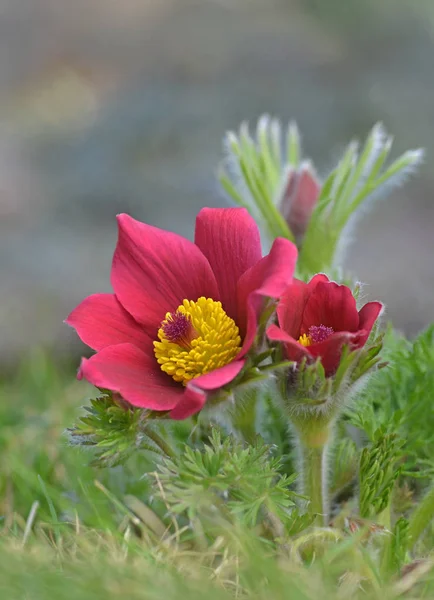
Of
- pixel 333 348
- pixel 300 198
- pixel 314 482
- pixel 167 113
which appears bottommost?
pixel 314 482

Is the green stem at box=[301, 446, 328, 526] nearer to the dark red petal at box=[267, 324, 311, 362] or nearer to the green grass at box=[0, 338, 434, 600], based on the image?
the green grass at box=[0, 338, 434, 600]

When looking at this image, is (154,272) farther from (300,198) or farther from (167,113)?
(167,113)

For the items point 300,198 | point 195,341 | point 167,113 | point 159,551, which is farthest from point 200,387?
point 167,113

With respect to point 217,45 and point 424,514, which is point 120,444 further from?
point 217,45

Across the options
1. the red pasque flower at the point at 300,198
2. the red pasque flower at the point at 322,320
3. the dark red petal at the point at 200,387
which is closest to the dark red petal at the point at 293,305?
the red pasque flower at the point at 322,320

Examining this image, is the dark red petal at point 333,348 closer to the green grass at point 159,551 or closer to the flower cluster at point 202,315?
the flower cluster at point 202,315

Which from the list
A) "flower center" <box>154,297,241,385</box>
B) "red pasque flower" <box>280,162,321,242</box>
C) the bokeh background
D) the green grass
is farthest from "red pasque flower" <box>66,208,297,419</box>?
the bokeh background

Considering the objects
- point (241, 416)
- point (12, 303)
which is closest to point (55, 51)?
point (12, 303)
